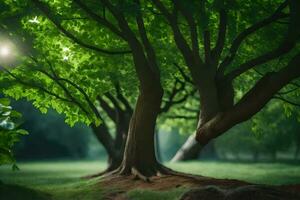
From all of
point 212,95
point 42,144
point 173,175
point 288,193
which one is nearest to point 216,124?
point 212,95

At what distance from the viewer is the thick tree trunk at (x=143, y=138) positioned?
58.7 ft

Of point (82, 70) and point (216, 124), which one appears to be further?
point (82, 70)

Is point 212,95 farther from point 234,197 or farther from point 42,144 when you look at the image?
point 42,144

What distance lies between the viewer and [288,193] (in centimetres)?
1238

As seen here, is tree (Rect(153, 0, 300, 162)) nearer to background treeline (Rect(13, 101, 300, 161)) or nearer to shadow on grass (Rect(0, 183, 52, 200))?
shadow on grass (Rect(0, 183, 52, 200))

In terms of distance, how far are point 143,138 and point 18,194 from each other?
5.53m

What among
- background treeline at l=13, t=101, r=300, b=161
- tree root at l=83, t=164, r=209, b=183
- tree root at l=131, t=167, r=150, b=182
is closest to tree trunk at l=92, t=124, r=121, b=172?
tree root at l=83, t=164, r=209, b=183

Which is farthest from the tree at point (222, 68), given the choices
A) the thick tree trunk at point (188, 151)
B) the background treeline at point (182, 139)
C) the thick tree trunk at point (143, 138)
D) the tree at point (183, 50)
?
the background treeline at point (182, 139)

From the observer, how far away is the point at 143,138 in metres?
18.2

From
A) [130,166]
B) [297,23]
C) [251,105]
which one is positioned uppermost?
[297,23]

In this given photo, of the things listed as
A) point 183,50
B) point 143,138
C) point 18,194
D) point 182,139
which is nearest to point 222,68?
point 183,50

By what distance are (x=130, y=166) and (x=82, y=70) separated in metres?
4.33

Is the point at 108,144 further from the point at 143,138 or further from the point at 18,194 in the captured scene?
the point at 18,194

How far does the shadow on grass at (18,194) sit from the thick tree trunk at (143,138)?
4.09 metres
